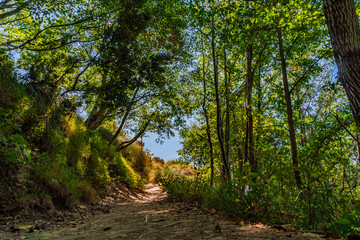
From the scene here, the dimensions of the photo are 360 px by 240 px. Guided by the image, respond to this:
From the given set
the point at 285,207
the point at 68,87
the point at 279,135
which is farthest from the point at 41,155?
the point at 279,135

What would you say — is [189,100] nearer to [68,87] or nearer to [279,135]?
[279,135]

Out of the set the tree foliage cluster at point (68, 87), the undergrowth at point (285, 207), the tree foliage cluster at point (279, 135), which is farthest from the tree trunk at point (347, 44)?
the tree foliage cluster at point (68, 87)

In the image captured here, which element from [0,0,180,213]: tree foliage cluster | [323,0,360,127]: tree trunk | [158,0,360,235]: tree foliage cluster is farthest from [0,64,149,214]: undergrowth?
[323,0,360,127]: tree trunk

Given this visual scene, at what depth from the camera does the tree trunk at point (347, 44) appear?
105 inches

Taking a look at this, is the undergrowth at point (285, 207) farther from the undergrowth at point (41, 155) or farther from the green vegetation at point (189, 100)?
the undergrowth at point (41, 155)

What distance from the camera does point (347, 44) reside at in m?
2.75

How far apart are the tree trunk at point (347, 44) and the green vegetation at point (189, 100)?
0.01m

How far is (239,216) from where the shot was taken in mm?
2584

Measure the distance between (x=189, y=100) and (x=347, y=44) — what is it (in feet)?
22.1

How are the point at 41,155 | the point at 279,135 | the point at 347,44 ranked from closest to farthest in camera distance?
the point at 347,44 → the point at 41,155 → the point at 279,135

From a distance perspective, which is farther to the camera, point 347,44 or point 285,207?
point 347,44

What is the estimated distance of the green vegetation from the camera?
273 cm

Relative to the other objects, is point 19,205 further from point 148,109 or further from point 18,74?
point 148,109

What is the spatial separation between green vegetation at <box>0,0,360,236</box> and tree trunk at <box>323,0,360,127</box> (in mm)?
14
